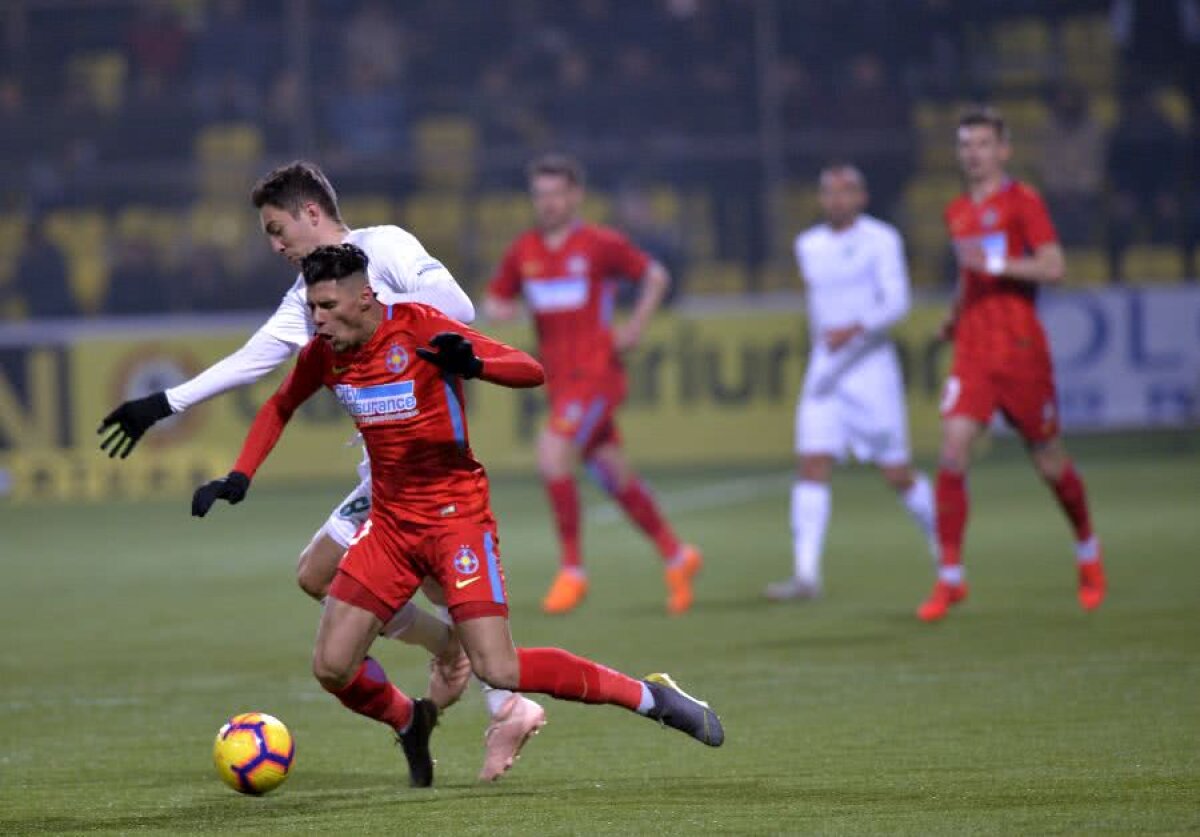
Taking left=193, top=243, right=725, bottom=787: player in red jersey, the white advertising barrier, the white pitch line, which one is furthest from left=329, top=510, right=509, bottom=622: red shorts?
the white advertising barrier

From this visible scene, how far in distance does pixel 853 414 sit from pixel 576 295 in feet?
5.28

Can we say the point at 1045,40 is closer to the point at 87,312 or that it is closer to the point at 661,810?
the point at 87,312

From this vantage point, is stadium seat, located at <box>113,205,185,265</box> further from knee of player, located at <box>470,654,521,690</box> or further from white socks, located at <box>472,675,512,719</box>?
knee of player, located at <box>470,654,521,690</box>

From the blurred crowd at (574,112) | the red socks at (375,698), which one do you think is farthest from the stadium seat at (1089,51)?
the red socks at (375,698)

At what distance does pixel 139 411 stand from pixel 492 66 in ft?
51.8

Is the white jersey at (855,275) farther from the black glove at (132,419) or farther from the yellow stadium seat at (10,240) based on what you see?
the yellow stadium seat at (10,240)

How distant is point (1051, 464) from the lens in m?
9.96

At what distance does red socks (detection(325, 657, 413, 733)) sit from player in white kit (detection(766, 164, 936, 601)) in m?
4.88

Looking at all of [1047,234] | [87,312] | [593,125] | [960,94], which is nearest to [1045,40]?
[960,94]

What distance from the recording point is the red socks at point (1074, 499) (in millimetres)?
9984

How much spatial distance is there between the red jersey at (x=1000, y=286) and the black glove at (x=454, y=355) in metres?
4.74

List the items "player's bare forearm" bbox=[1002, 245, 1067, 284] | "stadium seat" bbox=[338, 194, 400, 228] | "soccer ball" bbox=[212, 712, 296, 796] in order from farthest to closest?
"stadium seat" bbox=[338, 194, 400, 228] → "player's bare forearm" bbox=[1002, 245, 1067, 284] → "soccer ball" bbox=[212, 712, 296, 796]

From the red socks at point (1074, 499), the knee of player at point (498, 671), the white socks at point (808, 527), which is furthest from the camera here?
the white socks at point (808, 527)

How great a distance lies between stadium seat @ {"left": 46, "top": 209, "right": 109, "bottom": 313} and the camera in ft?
66.8
